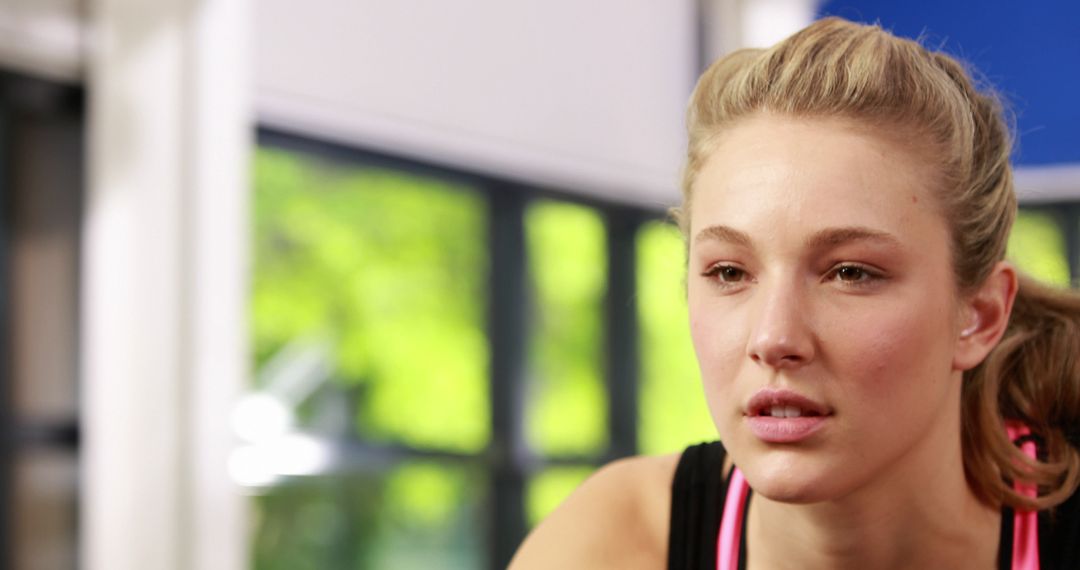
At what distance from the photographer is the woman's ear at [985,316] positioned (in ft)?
3.98

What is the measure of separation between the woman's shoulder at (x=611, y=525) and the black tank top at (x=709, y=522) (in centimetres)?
2

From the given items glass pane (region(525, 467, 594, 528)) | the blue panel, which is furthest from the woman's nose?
the blue panel

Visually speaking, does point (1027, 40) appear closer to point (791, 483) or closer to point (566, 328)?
point (566, 328)

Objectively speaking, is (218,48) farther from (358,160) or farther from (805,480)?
(805,480)

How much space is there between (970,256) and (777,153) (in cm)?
19

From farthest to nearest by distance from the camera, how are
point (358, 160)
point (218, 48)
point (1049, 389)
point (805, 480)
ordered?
point (358, 160) → point (218, 48) → point (1049, 389) → point (805, 480)

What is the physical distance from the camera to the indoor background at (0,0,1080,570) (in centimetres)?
319

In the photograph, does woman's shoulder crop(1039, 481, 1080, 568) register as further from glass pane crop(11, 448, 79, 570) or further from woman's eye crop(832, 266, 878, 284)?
glass pane crop(11, 448, 79, 570)

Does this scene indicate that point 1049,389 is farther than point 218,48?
No

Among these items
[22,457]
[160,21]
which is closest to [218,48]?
[160,21]

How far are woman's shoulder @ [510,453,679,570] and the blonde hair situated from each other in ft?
0.92

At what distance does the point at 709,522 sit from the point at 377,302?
10.8 ft

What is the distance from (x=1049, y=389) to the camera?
55.1 inches

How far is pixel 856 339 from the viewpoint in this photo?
3.63 feet
